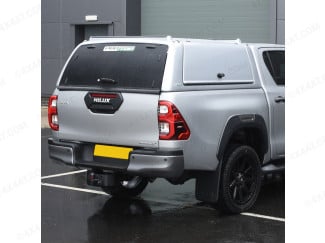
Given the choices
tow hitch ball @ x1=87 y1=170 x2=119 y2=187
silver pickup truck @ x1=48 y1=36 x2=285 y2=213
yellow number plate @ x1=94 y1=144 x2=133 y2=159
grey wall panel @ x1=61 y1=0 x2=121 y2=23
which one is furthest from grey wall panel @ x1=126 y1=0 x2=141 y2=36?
yellow number plate @ x1=94 y1=144 x2=133 y2=159

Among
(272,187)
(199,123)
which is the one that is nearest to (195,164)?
(199,123)

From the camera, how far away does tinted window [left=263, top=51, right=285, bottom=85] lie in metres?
7.88

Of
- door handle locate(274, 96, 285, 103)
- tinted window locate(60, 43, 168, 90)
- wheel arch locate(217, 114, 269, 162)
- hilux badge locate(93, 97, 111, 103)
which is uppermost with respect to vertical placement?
tinted window locate(60, 43, 168, 90)

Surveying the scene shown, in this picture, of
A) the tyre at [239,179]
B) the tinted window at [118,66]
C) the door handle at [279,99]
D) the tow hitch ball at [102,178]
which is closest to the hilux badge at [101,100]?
the tinted window at [118,66]

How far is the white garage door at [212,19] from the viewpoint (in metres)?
18.4

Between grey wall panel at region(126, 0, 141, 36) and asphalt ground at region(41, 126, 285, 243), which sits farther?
grey wall panel at region(126, 0, 141, 36)

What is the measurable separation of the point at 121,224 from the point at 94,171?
69cm

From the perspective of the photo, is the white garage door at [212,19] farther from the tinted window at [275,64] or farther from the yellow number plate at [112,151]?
the yellow number plate at [112,151]

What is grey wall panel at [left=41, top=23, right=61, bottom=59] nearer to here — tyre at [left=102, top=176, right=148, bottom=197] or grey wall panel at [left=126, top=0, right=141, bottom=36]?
grey wall panel at [left=126, top=0, right=141, bottom=36]

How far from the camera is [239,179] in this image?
23.7ft

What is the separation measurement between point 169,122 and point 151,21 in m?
15.1

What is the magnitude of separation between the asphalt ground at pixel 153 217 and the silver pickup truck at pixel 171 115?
12.5 inches

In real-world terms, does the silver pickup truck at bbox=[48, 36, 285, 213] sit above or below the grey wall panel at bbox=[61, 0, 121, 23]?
below
